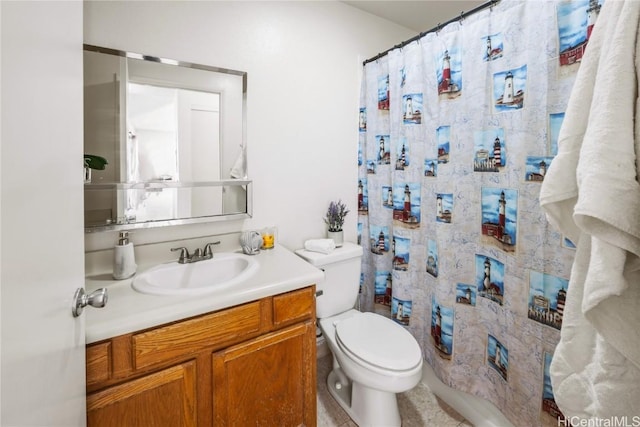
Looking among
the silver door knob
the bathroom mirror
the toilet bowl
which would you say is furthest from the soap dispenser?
the toilet bowl

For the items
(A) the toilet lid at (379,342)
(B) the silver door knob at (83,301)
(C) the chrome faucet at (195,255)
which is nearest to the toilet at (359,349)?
(A) the toilet lid at (379,342)

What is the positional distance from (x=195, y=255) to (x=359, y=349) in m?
0.91

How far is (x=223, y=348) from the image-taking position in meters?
1.05

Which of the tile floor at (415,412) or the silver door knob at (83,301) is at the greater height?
the silver door knob at (83,301)

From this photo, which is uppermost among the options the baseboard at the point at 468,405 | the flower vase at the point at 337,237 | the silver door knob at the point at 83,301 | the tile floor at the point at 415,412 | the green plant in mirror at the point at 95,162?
the green plant in mirror at the point at 95,162

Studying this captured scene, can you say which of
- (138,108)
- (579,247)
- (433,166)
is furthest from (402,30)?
(579,247)

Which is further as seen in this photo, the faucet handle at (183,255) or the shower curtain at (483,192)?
the faucet handle at (183,255)

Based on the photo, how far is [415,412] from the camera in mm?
1549

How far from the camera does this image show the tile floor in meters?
1.48

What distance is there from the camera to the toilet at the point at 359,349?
1.25 m

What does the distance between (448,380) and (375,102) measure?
1675 millimetres

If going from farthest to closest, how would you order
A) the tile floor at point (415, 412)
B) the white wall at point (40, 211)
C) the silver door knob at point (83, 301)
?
the tile floor at point (415, 412)
the silver door knob at point (83, 301)
the white wall at point (40, 211)

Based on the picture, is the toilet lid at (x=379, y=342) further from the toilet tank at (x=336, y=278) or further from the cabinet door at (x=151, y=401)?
the cabinet door at (x=151, y=401)

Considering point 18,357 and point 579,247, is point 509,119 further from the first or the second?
point 18,357
